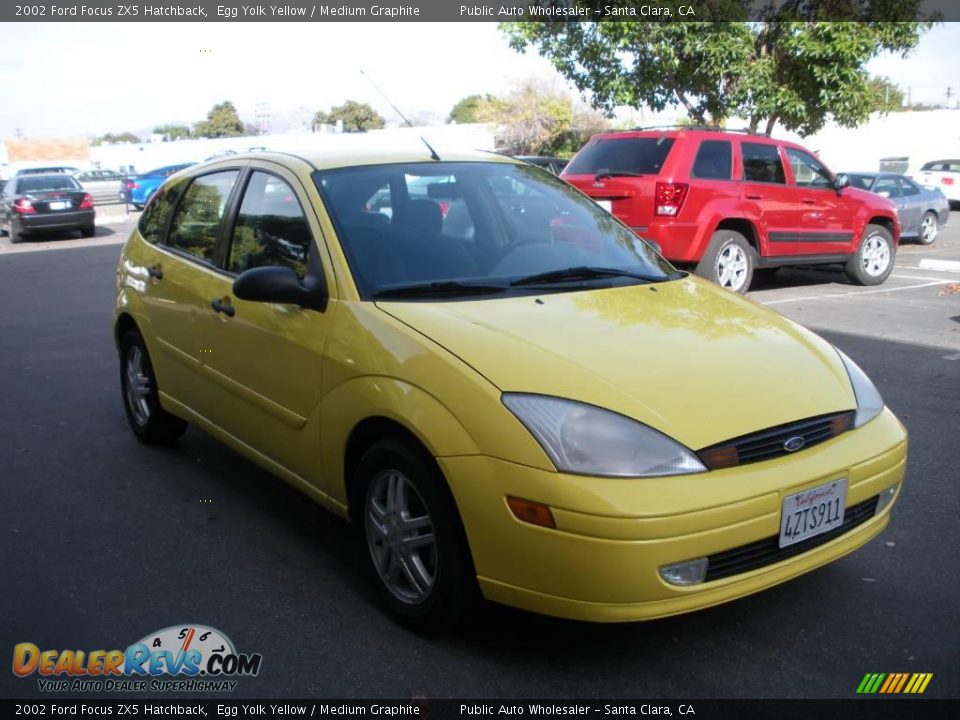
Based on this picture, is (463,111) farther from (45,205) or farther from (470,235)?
(470,235)

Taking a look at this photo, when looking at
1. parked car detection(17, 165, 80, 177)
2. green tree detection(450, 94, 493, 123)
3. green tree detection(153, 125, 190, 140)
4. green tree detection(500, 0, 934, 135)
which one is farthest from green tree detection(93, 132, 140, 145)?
green tree detection(500, 0, 934, 135)

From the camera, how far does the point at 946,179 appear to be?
87.8 ft

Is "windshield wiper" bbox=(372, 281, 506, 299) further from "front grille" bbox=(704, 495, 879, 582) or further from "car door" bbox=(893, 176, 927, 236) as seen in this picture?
"car door" bbox=(893, 176, 927, 236)

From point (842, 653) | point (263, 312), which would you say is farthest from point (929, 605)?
point (263, 312)

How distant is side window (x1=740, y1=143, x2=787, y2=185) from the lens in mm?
10734

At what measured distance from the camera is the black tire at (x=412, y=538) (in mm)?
3059

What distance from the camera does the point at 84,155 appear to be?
7488 centimetres

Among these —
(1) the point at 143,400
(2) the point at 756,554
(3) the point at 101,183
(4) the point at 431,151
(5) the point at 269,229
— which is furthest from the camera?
(3) the point at 101,183

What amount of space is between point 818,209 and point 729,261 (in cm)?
163

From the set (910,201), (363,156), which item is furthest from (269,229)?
(910,201)

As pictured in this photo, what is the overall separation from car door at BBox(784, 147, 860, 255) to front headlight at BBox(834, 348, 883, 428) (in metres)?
7.98

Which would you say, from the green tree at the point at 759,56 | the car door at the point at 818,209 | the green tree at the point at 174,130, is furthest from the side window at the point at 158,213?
the green tree at the point at 174,130

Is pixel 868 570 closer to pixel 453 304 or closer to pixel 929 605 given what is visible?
pixel 929 605

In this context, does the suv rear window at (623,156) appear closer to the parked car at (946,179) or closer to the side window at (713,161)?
the side window at (713,161)
